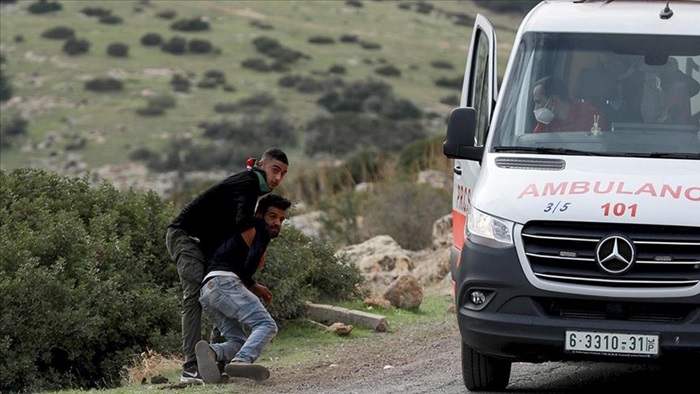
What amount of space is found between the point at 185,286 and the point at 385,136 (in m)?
50.4

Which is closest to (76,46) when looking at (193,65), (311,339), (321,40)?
(193,65)

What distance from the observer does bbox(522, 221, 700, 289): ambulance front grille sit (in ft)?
26.3

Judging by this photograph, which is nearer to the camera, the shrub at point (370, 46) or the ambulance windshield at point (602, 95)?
the ambulance windshield at point (602, 95)

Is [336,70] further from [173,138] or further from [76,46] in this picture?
[173,138]

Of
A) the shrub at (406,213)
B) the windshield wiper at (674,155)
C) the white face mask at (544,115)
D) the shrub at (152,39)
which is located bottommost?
the shrub at (152,39)

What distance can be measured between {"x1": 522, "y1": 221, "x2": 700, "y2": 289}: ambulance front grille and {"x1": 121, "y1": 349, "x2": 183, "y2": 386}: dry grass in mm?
4201

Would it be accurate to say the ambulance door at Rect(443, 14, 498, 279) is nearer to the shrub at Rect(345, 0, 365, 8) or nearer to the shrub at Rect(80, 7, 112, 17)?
the shrub at Rect(80, 7, 112, 17)

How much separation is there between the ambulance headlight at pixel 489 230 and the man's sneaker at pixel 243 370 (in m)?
2.02

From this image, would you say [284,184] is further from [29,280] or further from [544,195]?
[544,195]

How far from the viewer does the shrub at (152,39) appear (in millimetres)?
68125

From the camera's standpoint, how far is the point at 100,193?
13.7 metres

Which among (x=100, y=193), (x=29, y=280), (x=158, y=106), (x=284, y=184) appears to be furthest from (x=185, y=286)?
(x=158, y=106)

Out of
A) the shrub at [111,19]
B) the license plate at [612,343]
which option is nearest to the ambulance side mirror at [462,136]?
the license plate at [612,343]

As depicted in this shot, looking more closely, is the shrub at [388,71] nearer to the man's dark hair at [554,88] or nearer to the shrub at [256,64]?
the shrub at [256,64]
